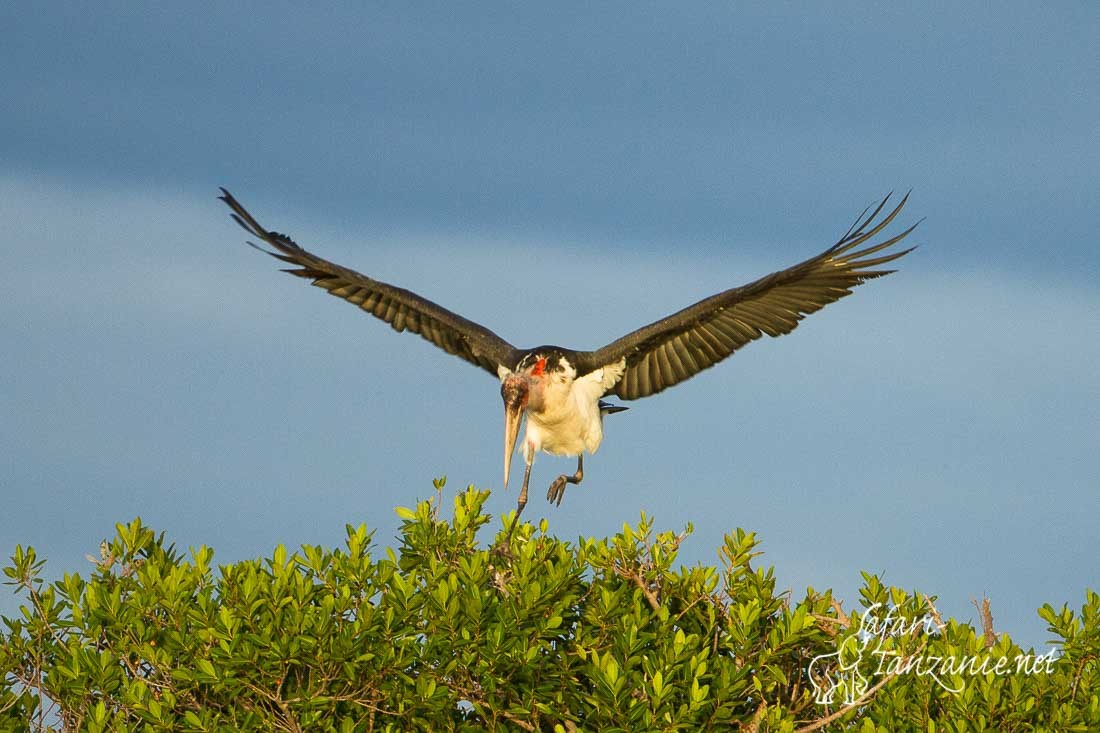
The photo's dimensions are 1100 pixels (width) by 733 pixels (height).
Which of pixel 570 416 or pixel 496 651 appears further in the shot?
pixel 570 416

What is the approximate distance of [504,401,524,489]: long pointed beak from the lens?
14.4 meters

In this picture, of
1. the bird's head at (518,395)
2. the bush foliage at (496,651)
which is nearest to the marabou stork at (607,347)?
the bird's head at (518,395)

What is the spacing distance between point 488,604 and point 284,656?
146cm

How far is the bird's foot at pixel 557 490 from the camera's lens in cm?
1545

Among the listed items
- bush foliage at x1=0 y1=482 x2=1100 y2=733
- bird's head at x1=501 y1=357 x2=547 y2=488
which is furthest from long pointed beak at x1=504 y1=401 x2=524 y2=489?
bush foliage at x1=0 y1=482 x2=1100 y2=733

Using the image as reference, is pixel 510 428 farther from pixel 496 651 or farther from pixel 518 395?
pixel 496 651

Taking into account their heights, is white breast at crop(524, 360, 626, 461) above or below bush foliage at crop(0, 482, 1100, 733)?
above

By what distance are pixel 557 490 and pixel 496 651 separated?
6.57 metres

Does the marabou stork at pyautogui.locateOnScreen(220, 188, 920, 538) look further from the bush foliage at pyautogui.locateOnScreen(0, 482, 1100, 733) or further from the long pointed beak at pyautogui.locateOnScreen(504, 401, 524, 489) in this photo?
the bush foliage at pyautogui.locateOnScreen(0, 482, 1100, 733)

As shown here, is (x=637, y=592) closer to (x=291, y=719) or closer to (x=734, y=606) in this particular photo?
(x=734, y=606)

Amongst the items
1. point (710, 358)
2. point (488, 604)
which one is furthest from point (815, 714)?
point (710, 358)

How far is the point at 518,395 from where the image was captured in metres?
14.4

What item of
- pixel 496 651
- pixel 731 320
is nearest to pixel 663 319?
pixel 731 320

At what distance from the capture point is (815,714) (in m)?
9.98
